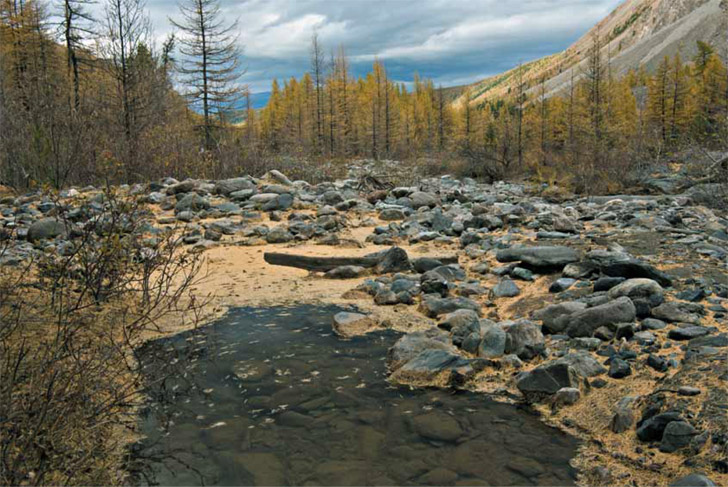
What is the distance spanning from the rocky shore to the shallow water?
9.6 inches

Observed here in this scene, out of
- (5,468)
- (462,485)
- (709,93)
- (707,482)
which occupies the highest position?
(709,93)

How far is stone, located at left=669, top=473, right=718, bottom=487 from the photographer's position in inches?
86.2

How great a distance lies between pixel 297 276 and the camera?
21.3ft

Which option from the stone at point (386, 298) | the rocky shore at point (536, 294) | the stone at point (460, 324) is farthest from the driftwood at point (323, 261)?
the stone at point (460, 324)

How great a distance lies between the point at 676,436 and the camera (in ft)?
8.44

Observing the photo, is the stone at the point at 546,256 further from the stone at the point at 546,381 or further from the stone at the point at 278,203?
the stone at the point at 278,203

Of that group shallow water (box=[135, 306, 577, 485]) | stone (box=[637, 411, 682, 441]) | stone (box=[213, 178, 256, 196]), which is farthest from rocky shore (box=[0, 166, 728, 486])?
stone (box=[213, 178, 256, 196])

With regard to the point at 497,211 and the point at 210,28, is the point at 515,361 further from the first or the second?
the point at 210,28

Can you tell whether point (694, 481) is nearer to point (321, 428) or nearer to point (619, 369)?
A: point (619, 369)

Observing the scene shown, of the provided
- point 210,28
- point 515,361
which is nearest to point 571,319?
point 515,361

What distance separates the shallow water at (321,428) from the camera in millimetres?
2615

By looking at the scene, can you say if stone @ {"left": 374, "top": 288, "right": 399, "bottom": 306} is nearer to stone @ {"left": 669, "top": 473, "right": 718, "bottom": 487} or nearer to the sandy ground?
the sandy ground

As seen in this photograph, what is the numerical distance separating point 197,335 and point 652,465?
141 inches

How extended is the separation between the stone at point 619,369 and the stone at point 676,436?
2.39 ft
